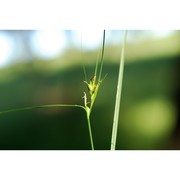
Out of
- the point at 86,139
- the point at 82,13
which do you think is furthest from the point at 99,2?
the point at 86,139

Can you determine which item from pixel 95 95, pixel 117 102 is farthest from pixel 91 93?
pixel 117 102

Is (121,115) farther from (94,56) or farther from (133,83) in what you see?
(94,56)

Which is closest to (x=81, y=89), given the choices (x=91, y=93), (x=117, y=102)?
(x=91, y=93)

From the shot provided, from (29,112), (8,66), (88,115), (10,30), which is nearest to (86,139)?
(88,115)

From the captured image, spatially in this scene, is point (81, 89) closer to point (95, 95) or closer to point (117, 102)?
point (95, 95)

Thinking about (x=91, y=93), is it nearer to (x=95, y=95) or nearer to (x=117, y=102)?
(x=95, y=95)

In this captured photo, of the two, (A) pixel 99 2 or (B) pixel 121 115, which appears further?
(B) pixel 121 115
